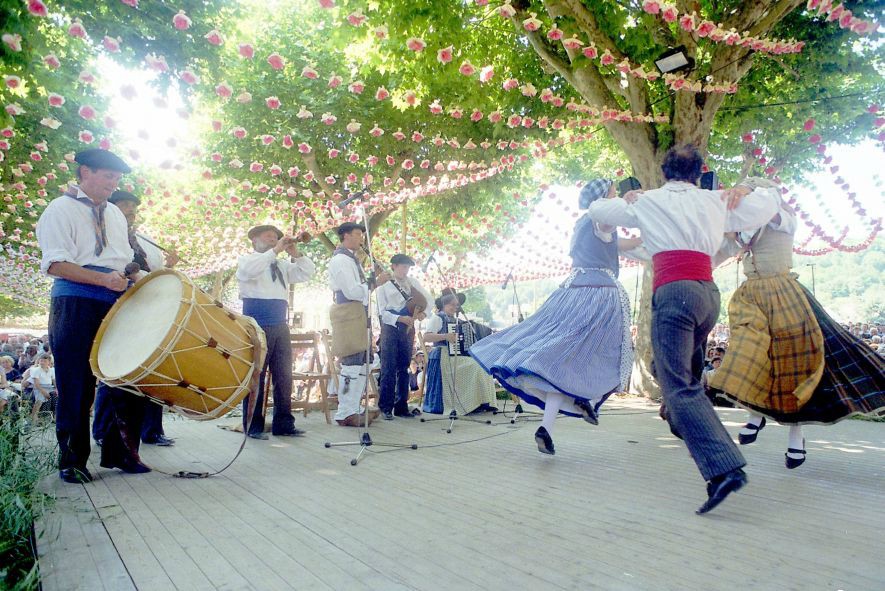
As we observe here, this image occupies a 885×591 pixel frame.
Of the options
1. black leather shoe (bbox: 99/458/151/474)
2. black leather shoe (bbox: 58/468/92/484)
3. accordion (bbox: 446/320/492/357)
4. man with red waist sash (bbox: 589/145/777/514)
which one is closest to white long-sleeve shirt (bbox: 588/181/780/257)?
man with red waist sash (bbox: 589/145/777/514)

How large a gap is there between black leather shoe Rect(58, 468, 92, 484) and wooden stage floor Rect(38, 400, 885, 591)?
62 mm

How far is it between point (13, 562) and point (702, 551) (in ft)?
7.50

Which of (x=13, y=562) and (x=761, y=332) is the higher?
(x=761, y=332)

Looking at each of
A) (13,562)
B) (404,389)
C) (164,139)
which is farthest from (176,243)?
(13,562)

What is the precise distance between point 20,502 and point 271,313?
8.87ft

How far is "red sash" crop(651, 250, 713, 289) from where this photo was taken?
2.70m

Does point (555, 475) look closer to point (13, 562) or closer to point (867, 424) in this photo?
point (13, 562)

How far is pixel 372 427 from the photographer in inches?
208

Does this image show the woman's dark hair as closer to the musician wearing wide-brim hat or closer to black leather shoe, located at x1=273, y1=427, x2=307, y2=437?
the musician wearing wide-brim hat

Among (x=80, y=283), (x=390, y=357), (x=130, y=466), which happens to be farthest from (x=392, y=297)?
(x=80, y=283)

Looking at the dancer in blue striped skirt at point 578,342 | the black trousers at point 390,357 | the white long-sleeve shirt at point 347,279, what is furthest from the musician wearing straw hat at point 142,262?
the dancer in blue striped skirt at point 578,342

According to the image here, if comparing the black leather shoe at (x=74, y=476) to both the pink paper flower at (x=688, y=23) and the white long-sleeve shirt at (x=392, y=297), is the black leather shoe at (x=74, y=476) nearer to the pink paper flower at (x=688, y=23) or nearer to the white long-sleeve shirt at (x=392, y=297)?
the white long-sleeve shirt at (x=392, y=297)

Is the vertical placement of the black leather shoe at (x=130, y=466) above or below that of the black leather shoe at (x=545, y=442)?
below

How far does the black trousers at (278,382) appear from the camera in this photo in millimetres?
4762
